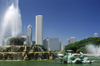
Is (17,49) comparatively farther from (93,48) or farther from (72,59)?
(93,48)

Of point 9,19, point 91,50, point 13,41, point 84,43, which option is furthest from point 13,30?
point 84,43

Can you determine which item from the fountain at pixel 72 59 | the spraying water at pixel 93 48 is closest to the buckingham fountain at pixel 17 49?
the fountain at pixel 72 59

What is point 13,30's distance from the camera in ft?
203

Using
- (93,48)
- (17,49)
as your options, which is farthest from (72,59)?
(93,48)

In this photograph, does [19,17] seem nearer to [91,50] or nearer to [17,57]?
[17,57]

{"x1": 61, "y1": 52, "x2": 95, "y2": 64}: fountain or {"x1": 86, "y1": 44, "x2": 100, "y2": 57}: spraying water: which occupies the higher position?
{"x1": 86, "y1": 44, "x2": 100, "y2": 57}: spraying water

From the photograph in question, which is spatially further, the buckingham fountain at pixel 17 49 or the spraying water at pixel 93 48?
the spraying water at pixel 93 48

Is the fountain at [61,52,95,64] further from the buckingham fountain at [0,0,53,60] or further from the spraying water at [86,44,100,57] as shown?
the spraying water at [86,44,100,57]

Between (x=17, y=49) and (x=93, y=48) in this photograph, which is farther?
(x=93, y=48)

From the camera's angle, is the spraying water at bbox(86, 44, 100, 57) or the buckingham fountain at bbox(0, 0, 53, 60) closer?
the buckingham fountain at bbox(0, 0, 53, 60)

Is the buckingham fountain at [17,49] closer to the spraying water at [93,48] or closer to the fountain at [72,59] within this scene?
the fountain at [72,59]

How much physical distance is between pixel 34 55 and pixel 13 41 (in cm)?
1619

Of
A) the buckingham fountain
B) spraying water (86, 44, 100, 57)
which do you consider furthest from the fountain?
spraying water (86, 44, 100, 57)

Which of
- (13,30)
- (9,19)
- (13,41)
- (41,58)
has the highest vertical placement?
(9,19)
